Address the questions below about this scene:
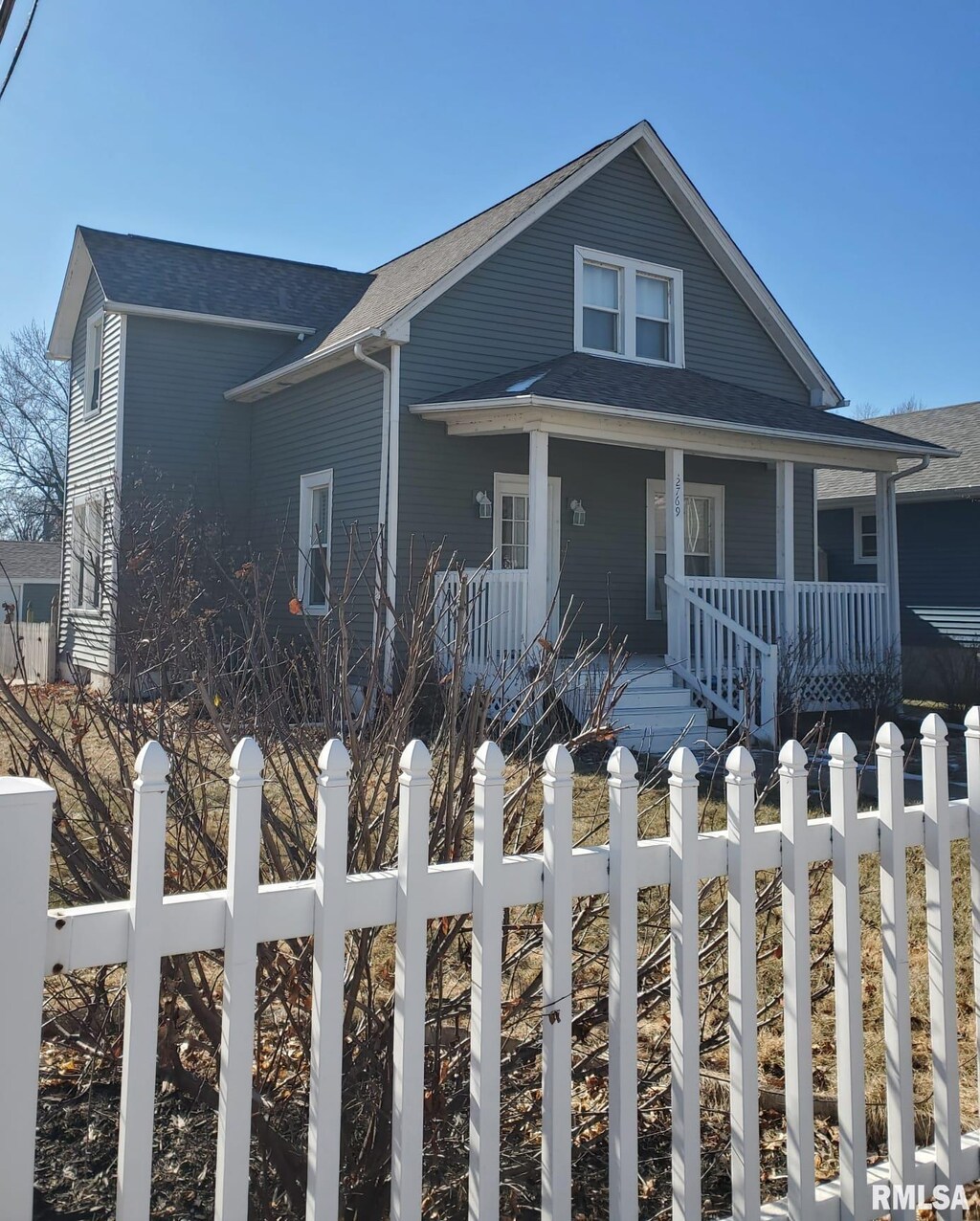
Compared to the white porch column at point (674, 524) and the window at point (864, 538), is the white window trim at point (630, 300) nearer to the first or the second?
the white porch column at point (674, 524)

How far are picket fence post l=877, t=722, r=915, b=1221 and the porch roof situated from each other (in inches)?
342

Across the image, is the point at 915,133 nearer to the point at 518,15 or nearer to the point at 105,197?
the point at 518,15

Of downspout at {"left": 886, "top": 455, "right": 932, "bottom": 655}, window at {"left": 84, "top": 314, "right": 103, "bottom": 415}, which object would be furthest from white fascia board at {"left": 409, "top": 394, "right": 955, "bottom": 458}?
window at {"left": 84, "top": 314, "right": 103, "bottom": 415}

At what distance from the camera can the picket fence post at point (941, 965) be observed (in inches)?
109

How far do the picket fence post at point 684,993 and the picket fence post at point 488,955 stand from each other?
18.0 inches

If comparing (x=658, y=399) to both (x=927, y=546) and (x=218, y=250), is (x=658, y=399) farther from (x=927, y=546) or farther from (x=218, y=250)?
(x=927, y=546)

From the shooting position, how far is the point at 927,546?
21156 mm

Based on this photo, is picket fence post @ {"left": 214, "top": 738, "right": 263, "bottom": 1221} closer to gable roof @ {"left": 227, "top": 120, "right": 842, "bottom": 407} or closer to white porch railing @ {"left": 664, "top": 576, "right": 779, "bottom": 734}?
white porch railing @ {"left": 664, "top": 576, "right": 779, "bottom": 734}

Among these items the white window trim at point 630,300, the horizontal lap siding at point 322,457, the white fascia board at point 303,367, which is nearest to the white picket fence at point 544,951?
the horizontal lap siding at point 322,457

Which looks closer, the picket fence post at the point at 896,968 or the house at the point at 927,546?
the picket fence post at the point at 896,968

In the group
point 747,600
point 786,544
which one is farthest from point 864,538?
point 747,600

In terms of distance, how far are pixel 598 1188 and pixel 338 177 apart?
12.8 meters

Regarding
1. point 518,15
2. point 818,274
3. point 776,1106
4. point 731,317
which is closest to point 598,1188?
point 776,1106

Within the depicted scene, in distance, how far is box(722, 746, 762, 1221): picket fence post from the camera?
2.39 meters
